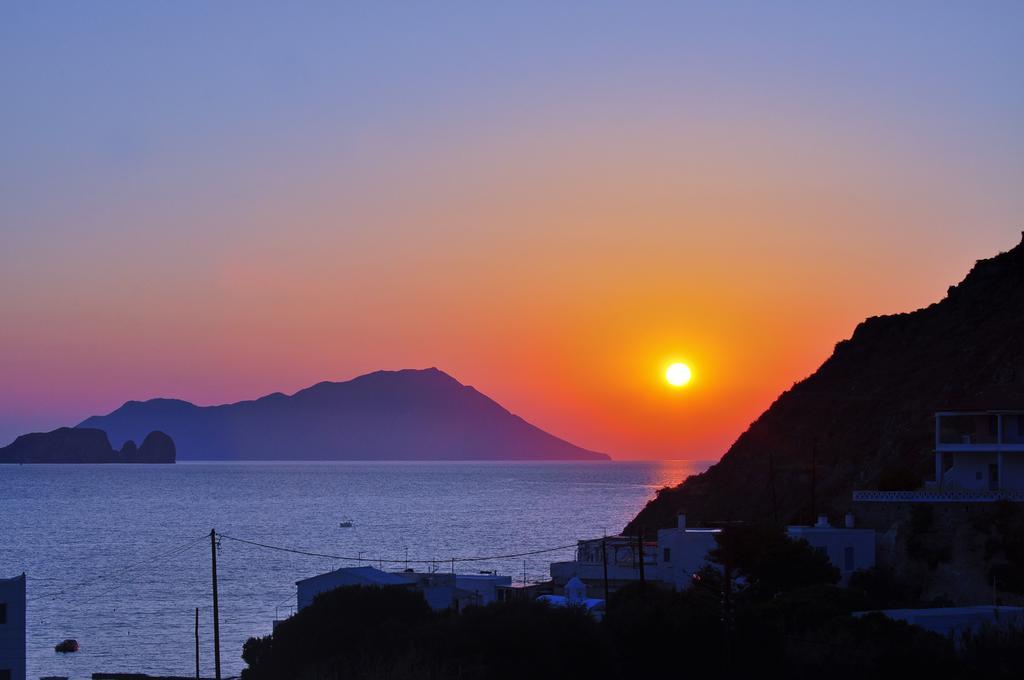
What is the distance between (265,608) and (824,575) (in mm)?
39712

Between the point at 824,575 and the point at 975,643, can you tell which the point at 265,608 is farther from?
the point at 975,643

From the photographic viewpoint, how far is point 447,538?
130250 millimetres

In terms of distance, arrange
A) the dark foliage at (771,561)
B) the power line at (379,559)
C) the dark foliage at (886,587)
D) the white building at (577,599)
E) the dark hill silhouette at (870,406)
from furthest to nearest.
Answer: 1. the power line at (379,559)
2. the dark hill silhouette at (870,406)
3. the dark foliage at (886,587)
4. the dark foliage at (771,561)
5. the white building at (577,599)

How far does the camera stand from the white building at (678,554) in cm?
5016

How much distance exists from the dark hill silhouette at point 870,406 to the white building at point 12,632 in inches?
1504

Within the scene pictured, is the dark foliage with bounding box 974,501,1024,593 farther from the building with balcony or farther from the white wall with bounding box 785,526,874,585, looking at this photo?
the white wall with bounding box 785,526,874,585

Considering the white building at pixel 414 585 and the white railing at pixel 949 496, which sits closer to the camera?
the white building at pixel 414 585

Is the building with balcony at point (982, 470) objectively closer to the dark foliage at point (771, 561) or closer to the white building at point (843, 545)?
the white building at point (843, 545)

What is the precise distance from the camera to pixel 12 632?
39594 mm

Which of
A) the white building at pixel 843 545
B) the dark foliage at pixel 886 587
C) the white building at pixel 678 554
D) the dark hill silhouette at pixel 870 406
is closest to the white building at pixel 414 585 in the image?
the white building at pixel 678 554

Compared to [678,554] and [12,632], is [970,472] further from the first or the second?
[12,632]

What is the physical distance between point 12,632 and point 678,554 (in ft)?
85.3

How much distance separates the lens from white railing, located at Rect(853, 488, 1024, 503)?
164ft

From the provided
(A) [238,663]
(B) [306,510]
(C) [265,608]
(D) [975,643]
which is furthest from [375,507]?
(D) [975,643]
